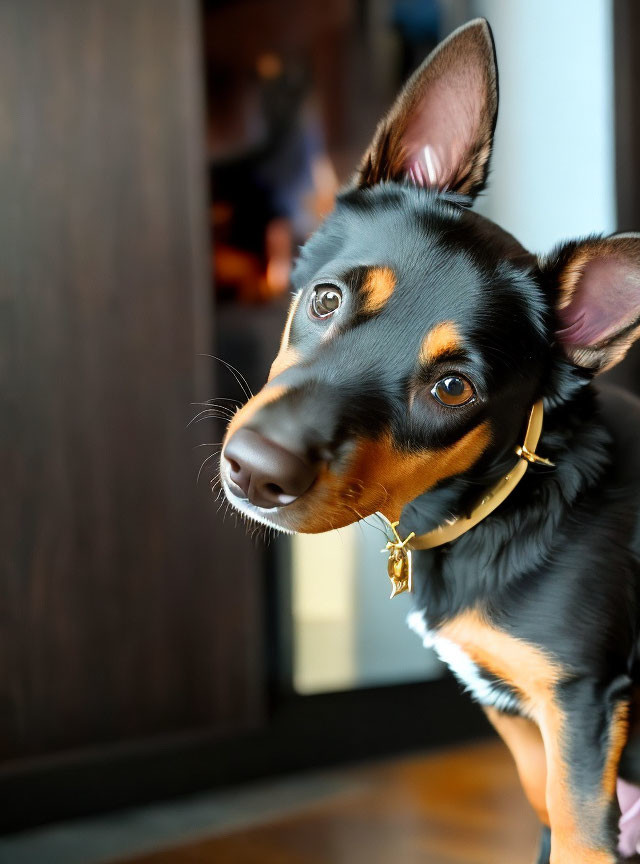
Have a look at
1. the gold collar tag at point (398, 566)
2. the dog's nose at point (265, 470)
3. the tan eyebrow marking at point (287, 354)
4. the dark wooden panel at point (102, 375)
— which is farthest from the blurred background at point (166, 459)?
the dog's nose at point (265, 470)

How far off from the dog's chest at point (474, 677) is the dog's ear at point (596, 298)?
38 centimetres

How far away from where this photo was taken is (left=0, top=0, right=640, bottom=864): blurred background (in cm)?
226

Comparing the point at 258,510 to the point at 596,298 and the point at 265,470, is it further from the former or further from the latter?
the point at 596,298

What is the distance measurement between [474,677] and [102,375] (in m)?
1.55

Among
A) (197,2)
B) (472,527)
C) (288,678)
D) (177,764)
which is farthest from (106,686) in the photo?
(197,2)

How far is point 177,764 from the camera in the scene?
254 centimetres

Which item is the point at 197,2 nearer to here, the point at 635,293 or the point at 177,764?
the point at 635,293

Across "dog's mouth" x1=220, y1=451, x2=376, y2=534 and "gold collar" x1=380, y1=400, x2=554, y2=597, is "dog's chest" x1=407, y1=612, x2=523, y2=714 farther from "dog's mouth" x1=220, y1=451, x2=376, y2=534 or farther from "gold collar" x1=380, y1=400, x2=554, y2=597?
"dog's mouth" x1=220, y1=451, x2=376, y2=534

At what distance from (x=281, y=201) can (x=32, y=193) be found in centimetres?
107

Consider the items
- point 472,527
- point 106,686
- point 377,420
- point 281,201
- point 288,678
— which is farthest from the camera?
point 281,201

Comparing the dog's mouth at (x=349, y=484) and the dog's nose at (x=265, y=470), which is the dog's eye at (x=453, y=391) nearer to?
the dog's mouth at (x=349, y=484)

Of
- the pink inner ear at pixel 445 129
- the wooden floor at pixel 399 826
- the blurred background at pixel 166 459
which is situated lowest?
the wooden floor at pixel 399 826

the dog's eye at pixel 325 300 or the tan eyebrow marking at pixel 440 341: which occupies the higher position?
the dog's eye at pixel 325 300

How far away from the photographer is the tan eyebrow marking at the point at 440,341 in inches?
38.6
